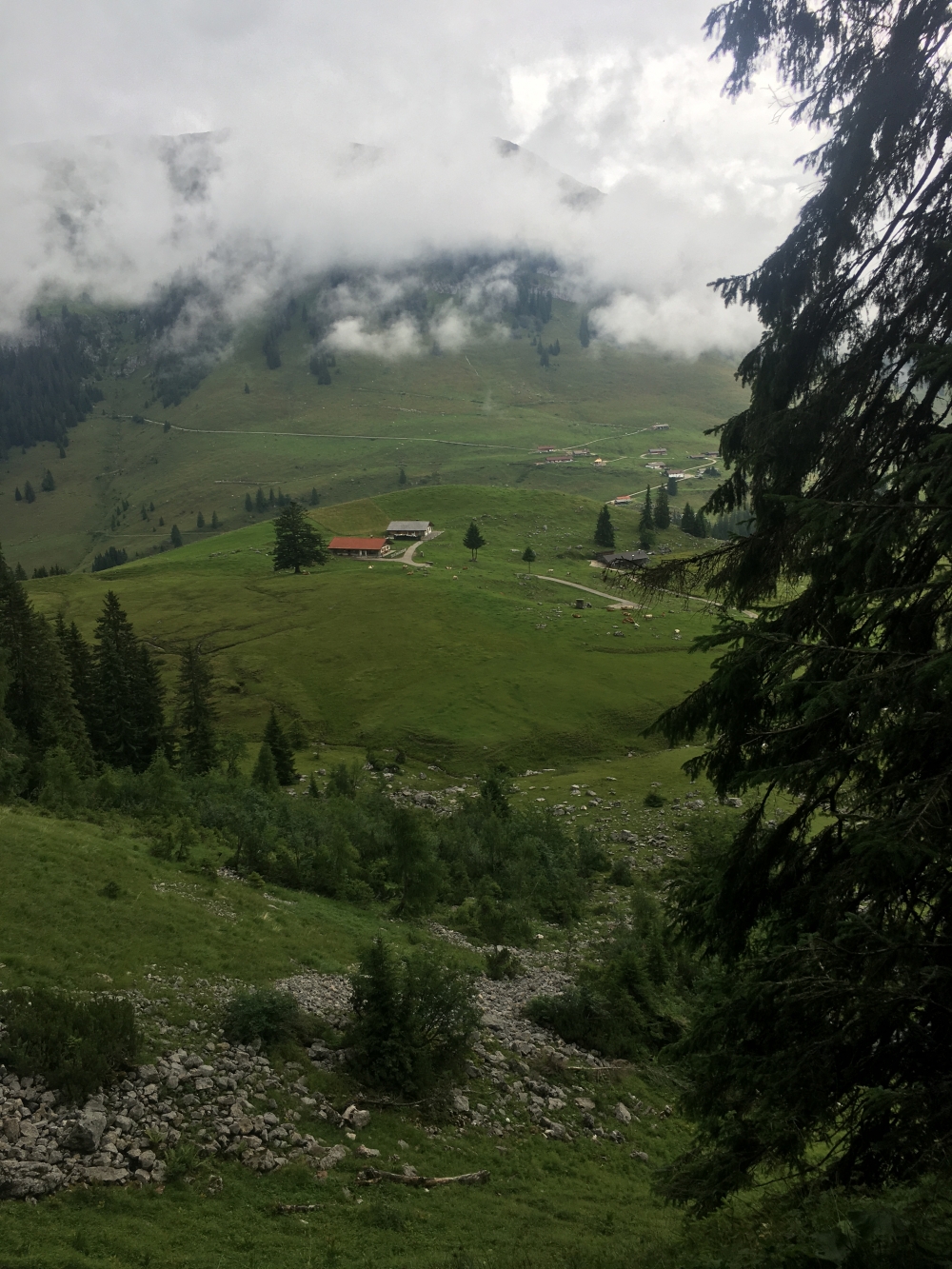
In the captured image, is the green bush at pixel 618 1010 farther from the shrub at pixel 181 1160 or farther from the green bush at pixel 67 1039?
the green bush at pixel 67 1039

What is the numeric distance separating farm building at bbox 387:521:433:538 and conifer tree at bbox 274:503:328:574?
25.2 m

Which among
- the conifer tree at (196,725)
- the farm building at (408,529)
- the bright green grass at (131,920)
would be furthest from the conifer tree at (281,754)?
the farm building at (408,529)

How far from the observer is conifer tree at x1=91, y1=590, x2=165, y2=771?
59062 mm

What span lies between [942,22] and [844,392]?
4.18 meters

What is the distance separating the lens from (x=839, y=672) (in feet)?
23.4

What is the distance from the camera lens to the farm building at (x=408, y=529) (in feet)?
512

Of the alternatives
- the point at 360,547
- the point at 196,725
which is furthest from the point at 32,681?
the point at 360,547

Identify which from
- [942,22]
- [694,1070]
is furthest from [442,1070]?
[942,22]

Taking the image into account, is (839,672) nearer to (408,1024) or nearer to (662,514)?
(408,1024)

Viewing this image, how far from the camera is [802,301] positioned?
9.84 meters

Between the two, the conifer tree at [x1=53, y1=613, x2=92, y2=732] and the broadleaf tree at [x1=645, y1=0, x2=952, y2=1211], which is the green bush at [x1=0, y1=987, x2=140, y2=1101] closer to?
the broadleaf tree at [x1=645, y1=0, x2=952, y2=1211]

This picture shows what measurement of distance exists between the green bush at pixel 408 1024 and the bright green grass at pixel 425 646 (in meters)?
51.7

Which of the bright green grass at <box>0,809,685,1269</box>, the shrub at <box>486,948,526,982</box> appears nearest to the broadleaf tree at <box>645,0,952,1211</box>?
the bright green grass at <box>0,809,685,1269</box>

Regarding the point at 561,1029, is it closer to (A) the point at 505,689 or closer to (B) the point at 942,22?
(B) the point at 942,22
